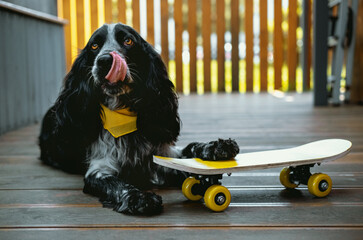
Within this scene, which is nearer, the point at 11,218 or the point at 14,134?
the point at 11,218

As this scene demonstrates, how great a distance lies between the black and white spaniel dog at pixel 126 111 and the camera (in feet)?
6.56

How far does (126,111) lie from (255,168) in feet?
2.10

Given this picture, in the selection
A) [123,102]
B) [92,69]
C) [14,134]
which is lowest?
[14,134]

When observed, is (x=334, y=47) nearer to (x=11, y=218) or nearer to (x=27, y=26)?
(x=27, y=26)

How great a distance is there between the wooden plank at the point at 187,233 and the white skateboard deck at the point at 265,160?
263 millimetres

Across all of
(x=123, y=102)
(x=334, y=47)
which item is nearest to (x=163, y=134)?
(x=123, y=102)

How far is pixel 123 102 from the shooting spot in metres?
2.07

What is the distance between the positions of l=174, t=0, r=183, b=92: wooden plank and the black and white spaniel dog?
608 centimetres

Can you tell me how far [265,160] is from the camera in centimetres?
185

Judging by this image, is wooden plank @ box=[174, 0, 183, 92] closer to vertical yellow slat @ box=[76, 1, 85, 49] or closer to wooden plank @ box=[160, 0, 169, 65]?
wooden plank @ box=[160, 0, 169, 65]

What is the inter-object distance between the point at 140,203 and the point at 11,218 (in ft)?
1.48

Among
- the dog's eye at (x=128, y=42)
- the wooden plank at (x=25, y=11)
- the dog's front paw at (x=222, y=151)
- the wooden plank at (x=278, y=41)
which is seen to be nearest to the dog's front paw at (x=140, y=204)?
the dog's front paw at (x=222, y=151)

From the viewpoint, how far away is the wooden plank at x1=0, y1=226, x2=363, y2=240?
1415 millimetres

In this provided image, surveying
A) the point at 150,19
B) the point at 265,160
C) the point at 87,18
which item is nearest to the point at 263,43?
the point at 150,19
